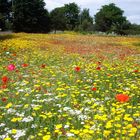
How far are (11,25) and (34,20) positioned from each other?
4571 mm

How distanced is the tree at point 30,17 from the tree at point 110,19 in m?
21.7

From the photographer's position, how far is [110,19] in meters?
116

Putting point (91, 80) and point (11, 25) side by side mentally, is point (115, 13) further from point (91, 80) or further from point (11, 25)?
point (91, 80)

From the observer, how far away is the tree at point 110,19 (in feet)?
326

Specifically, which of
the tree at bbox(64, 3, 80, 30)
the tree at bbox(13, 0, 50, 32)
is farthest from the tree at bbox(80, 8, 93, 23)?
the tree at bbox(13, 0, 50, 32)

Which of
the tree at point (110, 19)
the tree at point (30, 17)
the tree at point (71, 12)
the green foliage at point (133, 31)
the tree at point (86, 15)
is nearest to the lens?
the tree at point (30, 17)

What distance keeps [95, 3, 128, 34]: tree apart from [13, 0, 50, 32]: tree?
71.2ft

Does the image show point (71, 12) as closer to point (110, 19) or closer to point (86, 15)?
point (86, 15)

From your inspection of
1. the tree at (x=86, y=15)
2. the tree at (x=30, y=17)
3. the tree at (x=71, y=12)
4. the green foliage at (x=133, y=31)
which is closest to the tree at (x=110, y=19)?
the green foliage at (x=133, y=31)

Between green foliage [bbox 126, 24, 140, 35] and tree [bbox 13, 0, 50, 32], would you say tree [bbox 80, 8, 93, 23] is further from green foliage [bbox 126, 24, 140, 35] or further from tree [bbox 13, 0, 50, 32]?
tree [bbox 13, 0, 50, 32]

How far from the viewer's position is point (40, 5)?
8169 centimetres

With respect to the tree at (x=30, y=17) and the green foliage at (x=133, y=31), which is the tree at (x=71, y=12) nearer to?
the green foliage at (x=133, y=31)

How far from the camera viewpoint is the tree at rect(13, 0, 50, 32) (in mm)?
74625

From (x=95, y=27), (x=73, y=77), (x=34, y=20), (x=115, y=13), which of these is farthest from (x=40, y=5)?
(x=73, y=77)
